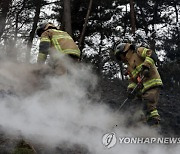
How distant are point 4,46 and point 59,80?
1087 centimetres

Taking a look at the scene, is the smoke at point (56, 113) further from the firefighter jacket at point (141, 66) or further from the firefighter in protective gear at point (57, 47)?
the firefighter jacket at point (141, 66)

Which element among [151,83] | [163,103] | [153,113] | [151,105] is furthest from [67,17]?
[153,113]

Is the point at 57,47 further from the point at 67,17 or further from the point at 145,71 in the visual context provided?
the point at 67,17

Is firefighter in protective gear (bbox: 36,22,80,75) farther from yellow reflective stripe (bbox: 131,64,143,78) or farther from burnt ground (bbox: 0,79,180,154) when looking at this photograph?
yellow reflective stripe (bbox: 131,64,143,78)

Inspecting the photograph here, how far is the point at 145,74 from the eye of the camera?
6730 millimetres

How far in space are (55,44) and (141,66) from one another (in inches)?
74.6

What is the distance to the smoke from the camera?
5508 millimetres

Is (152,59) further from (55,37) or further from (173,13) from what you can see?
(173,13)

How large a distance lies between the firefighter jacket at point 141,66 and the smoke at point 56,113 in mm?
917

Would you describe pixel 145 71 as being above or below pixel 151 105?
above

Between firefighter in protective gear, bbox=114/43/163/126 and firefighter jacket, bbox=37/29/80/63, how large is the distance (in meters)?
1.02

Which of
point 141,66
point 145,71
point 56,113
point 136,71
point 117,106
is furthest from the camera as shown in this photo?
point 117,106

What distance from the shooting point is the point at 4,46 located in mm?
17188

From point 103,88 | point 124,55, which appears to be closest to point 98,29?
point 103,88
